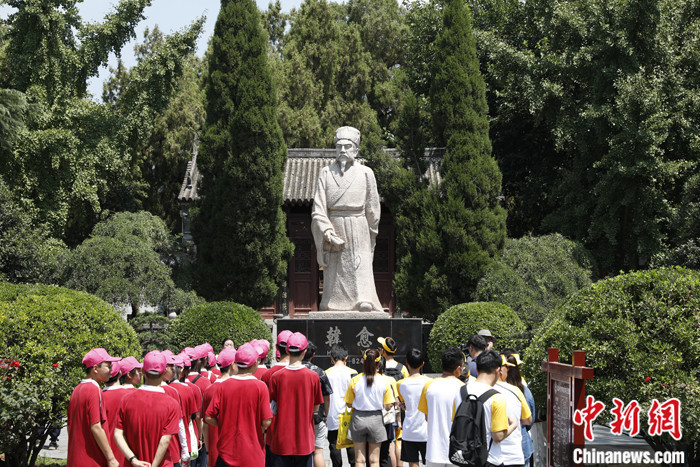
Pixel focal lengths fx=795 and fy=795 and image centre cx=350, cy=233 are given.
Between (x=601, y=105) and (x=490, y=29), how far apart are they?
19.2 feet

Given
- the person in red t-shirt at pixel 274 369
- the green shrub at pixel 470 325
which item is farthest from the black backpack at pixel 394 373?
the green shrub at pixel 470 325

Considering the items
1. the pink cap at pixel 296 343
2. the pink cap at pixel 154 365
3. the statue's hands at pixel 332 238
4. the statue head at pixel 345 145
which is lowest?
the pink cap at pixel 154 365

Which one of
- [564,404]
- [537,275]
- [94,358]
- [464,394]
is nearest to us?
[464,394]

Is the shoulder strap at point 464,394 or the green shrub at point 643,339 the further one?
the green shrub at point 643,339

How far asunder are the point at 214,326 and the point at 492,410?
7700 millimetres

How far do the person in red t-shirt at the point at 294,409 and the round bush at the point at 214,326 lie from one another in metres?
5.96

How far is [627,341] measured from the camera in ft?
21.5

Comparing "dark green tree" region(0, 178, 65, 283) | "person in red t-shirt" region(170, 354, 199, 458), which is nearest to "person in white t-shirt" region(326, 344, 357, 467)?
"person in red t-shirt" region(170, 354, 199, 458)

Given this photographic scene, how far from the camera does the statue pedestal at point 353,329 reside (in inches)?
449

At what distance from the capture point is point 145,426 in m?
4.87

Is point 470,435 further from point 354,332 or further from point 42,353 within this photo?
point 354,332

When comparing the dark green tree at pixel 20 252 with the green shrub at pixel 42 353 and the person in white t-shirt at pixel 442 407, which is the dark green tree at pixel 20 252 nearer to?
the green shrub at pixel 42 353

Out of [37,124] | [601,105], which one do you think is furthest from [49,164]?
[601,105]

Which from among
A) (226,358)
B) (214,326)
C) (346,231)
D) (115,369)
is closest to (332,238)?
(346,231)
